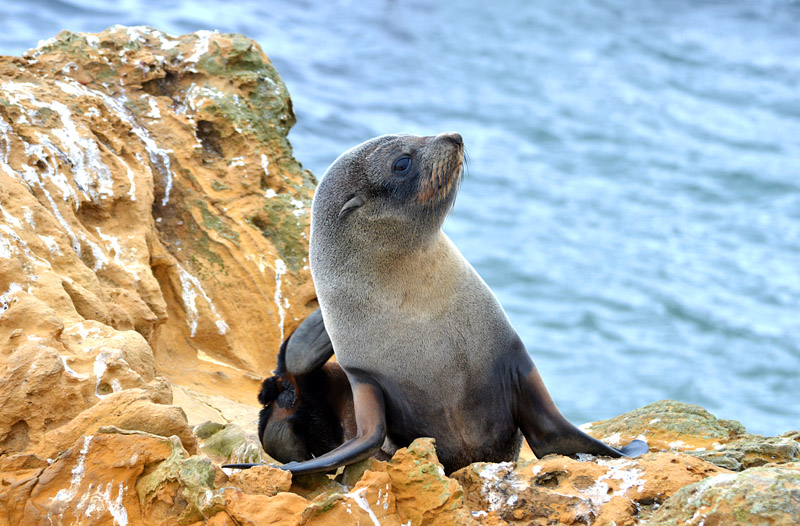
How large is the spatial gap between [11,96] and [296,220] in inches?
96.8

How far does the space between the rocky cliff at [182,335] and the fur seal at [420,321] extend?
52 cm

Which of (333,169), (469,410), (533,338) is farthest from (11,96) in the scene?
(533,338)

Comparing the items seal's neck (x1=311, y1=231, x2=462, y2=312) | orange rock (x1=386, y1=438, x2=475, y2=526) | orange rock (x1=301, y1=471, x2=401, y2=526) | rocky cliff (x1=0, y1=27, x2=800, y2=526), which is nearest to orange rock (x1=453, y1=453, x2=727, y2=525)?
rocky cliff (x1=0, y1=27, x2=800, y2=526)

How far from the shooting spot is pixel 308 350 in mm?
4809

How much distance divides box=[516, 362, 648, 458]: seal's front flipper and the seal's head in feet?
2.86

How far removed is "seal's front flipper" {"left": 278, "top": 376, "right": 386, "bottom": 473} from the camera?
3649mm

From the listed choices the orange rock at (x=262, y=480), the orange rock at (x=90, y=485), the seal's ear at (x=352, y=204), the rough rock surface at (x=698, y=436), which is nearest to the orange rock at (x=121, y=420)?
the orange rock at (x=90, y=485)

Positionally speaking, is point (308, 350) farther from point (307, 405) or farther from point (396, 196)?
point (396, 196)

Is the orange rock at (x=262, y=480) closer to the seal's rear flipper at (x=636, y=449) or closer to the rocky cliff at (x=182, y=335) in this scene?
the rocky cliff at (x=182, y=335)

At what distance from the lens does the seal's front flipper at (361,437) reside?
3649 millimetres

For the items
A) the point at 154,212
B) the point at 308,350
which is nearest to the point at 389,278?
the point at 308,350

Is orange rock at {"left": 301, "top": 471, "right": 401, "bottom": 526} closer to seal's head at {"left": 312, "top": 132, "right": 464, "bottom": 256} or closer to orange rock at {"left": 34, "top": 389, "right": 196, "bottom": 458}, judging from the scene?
orange rock at {"left": 34, "top": 389, "right": 196, "bottom": 458}

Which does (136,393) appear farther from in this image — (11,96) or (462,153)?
(11,96)

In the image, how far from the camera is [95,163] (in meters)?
6.31
